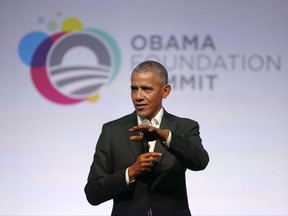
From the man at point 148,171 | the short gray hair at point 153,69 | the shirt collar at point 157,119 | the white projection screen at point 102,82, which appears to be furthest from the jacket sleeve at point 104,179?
the white projection screen at point 102,82

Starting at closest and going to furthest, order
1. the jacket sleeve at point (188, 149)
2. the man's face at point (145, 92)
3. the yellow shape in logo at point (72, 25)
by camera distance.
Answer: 1. the jacket sleeve at point (188, 149)
2. the man's face at point (145, 92)
3. the yellow shape in logo at point (72, 25)

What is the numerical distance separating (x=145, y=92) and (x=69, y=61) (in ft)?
6.67

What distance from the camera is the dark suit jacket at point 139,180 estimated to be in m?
2.05

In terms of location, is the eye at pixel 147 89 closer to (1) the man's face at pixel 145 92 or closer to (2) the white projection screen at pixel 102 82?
(1) the man's face at pixel 145 92

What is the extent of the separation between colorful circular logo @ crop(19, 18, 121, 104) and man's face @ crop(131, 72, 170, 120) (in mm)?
1935

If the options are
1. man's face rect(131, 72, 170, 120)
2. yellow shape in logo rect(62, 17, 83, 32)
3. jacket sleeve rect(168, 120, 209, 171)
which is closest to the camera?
jacket sleeve rect(168, 120, 209, 171)

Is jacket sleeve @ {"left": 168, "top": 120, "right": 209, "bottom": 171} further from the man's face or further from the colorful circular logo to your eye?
the colorful circular logo

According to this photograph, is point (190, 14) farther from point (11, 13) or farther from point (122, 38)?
point (11, 13)

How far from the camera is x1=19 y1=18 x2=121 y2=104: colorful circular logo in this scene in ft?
13.3

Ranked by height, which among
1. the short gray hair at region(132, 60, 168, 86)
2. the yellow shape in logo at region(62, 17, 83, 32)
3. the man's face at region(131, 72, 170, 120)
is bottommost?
the man's face at region(131, 72, 170, 120)

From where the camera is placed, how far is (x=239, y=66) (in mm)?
4066

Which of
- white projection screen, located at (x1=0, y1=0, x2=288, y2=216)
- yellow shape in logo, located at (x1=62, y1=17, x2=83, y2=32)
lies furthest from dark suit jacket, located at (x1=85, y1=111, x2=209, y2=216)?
yellow shape in logo, located at (x1=62, y1=17, x2=83, y2=32)

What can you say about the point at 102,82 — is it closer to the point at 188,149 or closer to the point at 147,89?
the point at 147,89

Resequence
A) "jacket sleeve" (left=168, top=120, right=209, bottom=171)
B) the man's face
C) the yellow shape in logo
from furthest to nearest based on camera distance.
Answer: the yellow shape in logo
the man's face
"jacket sleeve" (left=168, top=120, right=209, bottom=171)
